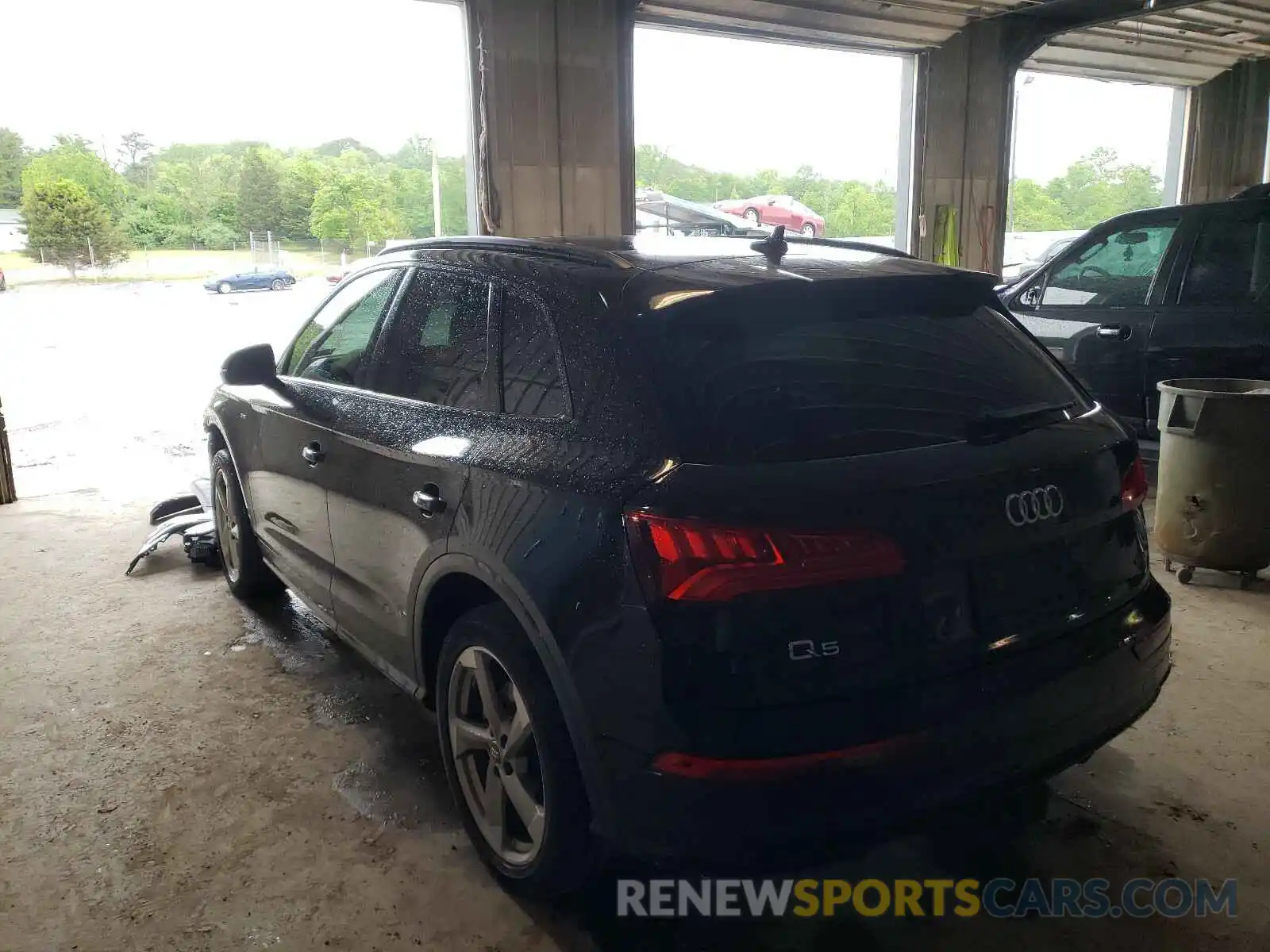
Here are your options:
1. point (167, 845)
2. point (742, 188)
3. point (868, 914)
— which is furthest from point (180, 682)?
point (742, 188)

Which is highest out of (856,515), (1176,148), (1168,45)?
(1168,45)

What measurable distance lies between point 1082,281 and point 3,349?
11.7 m

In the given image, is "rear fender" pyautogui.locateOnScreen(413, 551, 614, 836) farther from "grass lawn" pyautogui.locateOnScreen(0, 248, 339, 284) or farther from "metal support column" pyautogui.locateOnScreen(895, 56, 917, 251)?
"metal support column" pyautogui.locateOnScreen(895, 56, 917, 251)

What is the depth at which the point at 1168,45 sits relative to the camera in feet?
39.5

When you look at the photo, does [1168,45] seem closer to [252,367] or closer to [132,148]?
[132,148]

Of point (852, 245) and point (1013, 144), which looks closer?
point (852, 245)

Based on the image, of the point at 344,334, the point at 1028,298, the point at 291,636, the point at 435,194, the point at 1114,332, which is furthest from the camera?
the point at 435,194

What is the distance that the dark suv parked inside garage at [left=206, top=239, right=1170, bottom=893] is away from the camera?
64.7 inches

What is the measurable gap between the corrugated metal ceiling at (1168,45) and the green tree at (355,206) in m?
7.73

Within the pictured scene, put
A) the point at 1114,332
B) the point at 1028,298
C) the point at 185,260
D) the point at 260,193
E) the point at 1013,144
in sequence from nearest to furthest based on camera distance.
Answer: the point at 1114,332 → the point at 1028,298 → the point at 260,193 → the point at 185,260 → the point at 1013,144

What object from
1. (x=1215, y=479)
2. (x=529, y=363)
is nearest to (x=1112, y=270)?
(x=1215, y=479)

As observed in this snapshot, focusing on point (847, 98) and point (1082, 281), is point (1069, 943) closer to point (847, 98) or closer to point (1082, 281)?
point (1082, 281)

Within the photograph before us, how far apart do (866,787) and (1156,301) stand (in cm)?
475

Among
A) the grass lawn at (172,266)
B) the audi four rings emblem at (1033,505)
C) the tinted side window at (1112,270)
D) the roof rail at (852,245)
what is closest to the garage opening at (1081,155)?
the tinted side window at (1112,270)
